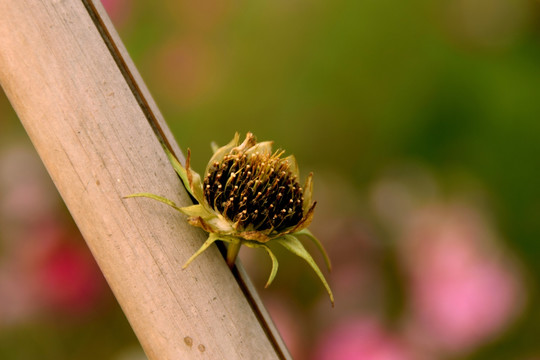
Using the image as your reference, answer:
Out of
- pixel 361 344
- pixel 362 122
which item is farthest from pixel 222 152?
pixel 362 122

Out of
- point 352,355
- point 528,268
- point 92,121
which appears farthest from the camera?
point 528,268

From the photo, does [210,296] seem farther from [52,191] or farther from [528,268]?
[528,268]

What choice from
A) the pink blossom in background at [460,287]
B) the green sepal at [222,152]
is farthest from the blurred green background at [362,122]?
the green sepal at [222,152]

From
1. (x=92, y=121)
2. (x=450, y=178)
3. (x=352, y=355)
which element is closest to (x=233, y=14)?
(x=450, y=178)

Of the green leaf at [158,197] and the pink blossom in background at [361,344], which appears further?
the pink blossom in background at [361,344]

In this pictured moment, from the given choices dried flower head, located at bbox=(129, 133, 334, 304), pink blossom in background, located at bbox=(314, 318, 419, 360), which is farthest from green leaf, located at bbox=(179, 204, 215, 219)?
pink blossom in background, located at bbox=(314, 318, 419, 360)

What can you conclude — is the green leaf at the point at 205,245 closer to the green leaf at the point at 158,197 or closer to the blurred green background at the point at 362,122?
the green leaf at the point at 158,197

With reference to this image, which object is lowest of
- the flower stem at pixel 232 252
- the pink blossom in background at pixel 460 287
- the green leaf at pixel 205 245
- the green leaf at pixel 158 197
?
the pink blossom in background at pixel 460 287
